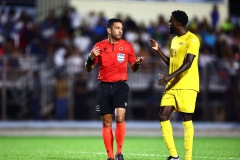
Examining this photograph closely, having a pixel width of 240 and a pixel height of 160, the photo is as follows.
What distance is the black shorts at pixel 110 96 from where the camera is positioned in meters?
12.0

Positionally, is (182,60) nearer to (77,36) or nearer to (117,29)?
(117,29)

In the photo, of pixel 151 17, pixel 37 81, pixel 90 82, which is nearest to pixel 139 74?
pixel 90 82

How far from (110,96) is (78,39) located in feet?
46.1

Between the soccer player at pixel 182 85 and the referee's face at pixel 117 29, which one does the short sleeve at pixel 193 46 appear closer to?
the soccer player at pixel 182 85

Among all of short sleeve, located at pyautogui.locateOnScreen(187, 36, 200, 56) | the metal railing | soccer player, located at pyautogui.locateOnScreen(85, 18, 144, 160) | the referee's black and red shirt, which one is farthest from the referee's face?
the metal railing

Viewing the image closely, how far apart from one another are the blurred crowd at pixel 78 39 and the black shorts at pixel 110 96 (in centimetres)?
1164

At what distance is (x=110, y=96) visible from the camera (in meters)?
12.0

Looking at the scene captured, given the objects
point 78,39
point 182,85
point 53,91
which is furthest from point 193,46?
point 78,39

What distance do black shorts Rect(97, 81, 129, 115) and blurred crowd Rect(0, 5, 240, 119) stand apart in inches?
458

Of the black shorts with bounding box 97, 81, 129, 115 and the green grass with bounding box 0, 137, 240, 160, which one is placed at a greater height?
the black shorts with bounding box 97, 81, 129, 115

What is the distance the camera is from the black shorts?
1198 centimetres

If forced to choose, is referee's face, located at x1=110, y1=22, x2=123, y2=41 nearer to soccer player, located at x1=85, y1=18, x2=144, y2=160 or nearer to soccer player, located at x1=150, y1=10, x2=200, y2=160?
soccer player, located at x1=85, y1=18, x2=144, y2=160

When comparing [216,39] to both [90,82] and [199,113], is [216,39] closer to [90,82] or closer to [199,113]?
[199,113]

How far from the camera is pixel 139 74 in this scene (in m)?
24.5
